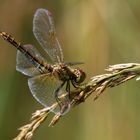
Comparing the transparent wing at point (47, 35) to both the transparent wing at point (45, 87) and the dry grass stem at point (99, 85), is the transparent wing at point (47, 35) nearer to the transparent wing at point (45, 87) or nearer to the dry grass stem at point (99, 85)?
the transparent wing at point (45, 87)

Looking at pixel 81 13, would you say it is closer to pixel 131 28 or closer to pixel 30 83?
pixel 131 28

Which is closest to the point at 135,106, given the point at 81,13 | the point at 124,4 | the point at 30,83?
the point at 124,4

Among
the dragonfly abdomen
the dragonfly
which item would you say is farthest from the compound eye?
the dragonfly abdomen

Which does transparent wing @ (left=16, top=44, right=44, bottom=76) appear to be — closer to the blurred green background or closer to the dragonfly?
the dragonfly

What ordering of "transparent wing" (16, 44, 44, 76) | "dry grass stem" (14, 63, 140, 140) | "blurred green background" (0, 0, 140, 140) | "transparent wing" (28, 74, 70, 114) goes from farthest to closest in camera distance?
"blurred green background" (0, 0, 140, 140), "transparent wing" (16, 44, 44, 76), "transparent wing" (28, 74, 70, 114), "dry grass stem" (14, 63, 140, 140)

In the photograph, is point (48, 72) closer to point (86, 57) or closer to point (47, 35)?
point (47, 35)

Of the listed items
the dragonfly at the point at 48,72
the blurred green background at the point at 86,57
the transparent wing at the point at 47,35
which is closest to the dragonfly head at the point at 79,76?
the dragonfly at the point at 48,72
